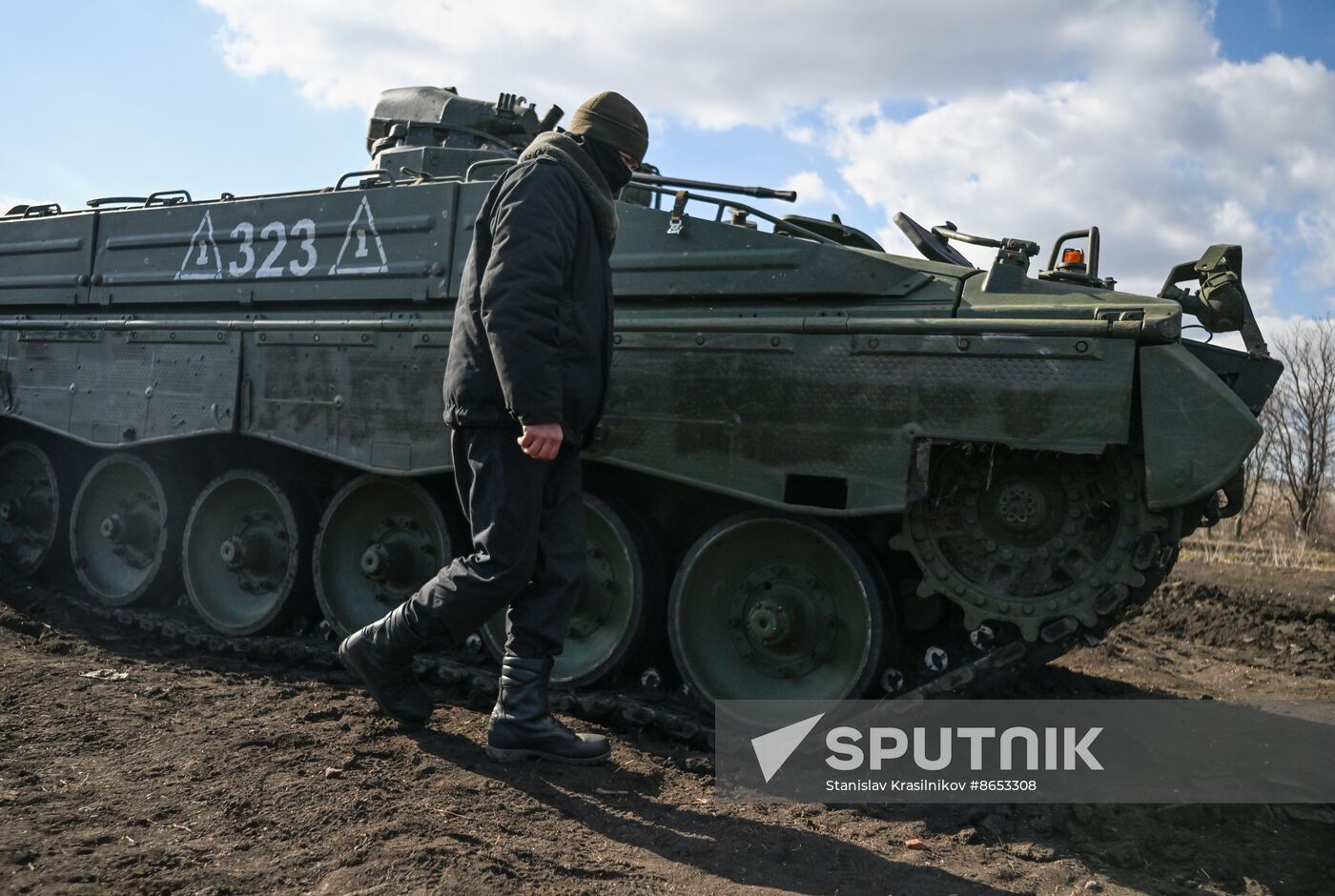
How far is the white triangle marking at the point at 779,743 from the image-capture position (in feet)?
14.7

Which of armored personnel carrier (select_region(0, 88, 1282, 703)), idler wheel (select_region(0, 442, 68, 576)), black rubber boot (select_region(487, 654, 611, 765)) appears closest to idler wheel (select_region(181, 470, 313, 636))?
armored personnel carrier (select_region(0, 88, 1282, 703))

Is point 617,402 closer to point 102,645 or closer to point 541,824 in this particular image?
point 541,824

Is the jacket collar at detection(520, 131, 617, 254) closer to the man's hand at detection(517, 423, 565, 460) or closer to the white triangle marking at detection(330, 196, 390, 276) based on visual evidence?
the man's hand at detection(517, 423, 565, 460)

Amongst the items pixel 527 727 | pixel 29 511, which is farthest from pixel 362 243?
pixel 29 511

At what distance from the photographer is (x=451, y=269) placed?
571 cm

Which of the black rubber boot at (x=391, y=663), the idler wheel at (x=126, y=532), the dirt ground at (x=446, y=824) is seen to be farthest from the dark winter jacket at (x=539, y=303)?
the idler wheel at (x=126, y=532)

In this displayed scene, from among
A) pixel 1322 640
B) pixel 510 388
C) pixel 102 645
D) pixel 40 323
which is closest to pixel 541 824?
pixel 510 388

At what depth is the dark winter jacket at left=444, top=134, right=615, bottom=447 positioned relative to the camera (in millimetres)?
3709

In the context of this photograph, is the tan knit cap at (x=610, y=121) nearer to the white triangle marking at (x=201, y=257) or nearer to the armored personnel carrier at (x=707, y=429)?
the armored personnel carrier at (x=707, y=429)

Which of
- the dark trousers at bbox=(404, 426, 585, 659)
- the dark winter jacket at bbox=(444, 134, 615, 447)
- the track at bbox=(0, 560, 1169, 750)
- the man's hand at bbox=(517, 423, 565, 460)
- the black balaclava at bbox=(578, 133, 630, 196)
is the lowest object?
the track at bbox=(0, 560, 1169, 750)

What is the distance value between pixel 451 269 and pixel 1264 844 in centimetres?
412

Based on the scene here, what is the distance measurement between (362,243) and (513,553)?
282cm

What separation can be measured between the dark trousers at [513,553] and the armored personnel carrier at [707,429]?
1011 mm

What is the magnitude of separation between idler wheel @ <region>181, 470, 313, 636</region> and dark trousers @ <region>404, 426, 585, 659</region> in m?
2.57
